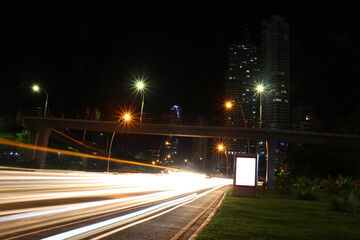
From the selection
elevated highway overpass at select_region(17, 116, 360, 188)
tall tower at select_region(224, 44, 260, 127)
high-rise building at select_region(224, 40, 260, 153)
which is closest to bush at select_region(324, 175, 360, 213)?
elevated highway overpass at select_region(17, 116, 360, 188)

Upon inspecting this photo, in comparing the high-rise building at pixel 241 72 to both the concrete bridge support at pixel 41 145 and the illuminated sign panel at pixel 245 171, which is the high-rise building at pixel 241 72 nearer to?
the concrete bridge support at pixel 41 145

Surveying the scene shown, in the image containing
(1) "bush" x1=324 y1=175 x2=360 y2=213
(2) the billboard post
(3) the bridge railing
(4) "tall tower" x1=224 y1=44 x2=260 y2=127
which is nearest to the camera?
(1) "bush" x1=324 y1=175 x2=360 y2=213

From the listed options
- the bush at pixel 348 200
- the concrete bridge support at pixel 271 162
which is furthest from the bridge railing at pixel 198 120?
the bush at pixel 348 200

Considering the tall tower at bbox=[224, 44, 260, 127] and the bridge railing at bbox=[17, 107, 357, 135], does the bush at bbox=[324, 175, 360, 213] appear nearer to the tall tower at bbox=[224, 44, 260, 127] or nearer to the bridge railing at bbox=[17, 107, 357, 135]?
the bridge railing at bbox=[17, 107, 357, 135]

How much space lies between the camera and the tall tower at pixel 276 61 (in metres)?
146

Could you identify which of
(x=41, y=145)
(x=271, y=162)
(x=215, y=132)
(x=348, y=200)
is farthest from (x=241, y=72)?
(x=348, y=200)

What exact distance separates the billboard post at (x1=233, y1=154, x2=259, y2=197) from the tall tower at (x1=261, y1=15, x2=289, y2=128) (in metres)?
129

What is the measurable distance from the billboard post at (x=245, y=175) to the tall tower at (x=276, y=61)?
12879 cm

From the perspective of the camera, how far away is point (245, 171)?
2003cm

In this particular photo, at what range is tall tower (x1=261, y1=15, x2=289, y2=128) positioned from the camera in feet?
479

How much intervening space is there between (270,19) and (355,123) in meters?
120

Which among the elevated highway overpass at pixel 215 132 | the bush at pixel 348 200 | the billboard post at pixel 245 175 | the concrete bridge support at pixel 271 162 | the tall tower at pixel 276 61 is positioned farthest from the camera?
the tall tower at pixel 276 61

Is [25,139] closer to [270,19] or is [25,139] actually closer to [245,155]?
[245,155]

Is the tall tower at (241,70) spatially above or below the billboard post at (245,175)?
above
